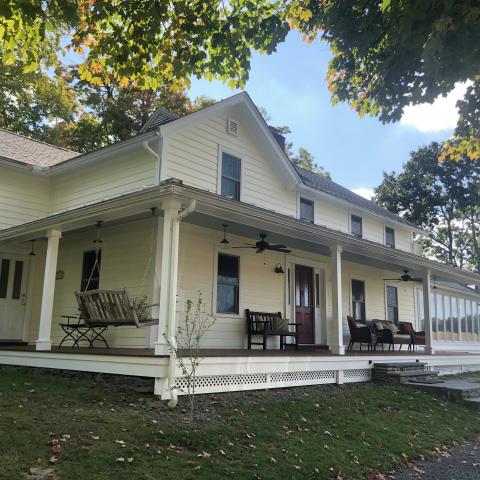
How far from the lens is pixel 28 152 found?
14383 millimetres

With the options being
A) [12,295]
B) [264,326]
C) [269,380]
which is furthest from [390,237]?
[12,295]

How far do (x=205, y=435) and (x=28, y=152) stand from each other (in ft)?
36.6

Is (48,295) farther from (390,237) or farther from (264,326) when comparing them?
(390,237)

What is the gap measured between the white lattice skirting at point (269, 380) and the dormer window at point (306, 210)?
5104 millimetres

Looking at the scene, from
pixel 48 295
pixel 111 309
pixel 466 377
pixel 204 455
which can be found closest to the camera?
pixel 204 455

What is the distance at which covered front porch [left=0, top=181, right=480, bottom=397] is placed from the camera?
7.66 meters

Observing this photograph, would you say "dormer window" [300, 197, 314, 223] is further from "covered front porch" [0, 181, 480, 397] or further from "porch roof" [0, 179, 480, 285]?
"porch roof" [0, 179, 480, 285]

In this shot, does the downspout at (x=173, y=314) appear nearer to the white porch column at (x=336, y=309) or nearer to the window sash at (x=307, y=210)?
the white porch column at (x=336, y=309)

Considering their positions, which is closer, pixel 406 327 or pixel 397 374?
pixel 397 374

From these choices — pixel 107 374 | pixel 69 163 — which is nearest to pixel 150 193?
pixel 107 374

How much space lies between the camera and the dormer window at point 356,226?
1688 centimetres

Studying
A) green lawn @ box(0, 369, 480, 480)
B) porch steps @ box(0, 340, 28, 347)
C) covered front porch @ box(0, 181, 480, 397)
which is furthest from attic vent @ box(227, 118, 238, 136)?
porch steps @ box(0, 340, 28, 347)

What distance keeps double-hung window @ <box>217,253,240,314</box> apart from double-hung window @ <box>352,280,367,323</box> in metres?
5.19

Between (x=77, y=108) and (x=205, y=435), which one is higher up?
(x=77, y=108)
